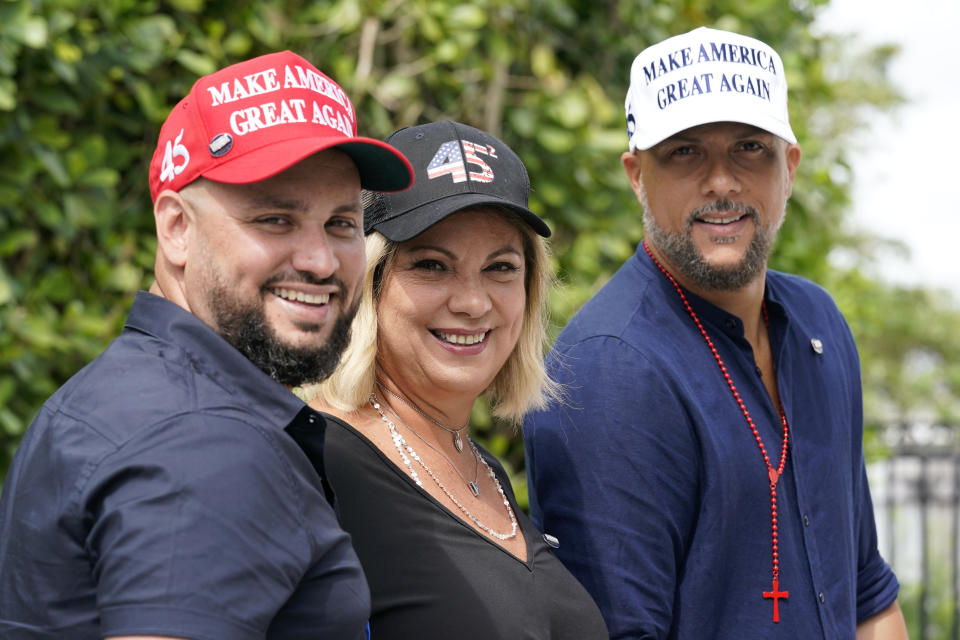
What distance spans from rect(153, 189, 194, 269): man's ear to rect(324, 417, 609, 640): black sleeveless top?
50 centimetres

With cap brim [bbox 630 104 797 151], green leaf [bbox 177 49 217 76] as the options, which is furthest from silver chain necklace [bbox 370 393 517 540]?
green leaf [bbox 177 49 217 76]

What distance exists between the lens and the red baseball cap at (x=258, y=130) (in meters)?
1.59

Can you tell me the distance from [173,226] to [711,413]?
120 centimetres

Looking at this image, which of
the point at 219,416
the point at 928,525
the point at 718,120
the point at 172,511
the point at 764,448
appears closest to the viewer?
the point at 172,511

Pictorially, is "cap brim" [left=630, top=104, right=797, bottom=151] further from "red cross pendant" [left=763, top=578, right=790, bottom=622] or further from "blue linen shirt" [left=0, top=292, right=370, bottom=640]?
"blue linen shirt" [left=0, top=292, right=370, bottom=640]

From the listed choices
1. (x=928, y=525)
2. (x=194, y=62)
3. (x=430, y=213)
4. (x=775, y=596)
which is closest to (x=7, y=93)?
(x=194, y=62)

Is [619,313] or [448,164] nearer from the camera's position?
[448,164]

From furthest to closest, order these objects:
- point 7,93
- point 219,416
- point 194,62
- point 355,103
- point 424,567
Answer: point 355,103, point 194,62, point 7,93, point 424,567, point 219,416

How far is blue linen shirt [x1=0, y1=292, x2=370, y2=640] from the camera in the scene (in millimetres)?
1239

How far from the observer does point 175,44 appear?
3.13m

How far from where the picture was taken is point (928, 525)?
7.26 metres

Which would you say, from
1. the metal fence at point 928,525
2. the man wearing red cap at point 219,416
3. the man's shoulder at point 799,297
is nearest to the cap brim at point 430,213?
the man wearing red cap at point 219,416

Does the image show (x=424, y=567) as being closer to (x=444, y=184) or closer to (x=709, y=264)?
(x=444, y=184)

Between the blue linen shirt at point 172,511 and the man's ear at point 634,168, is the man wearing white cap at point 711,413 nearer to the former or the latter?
the man's ear at point 634,168
